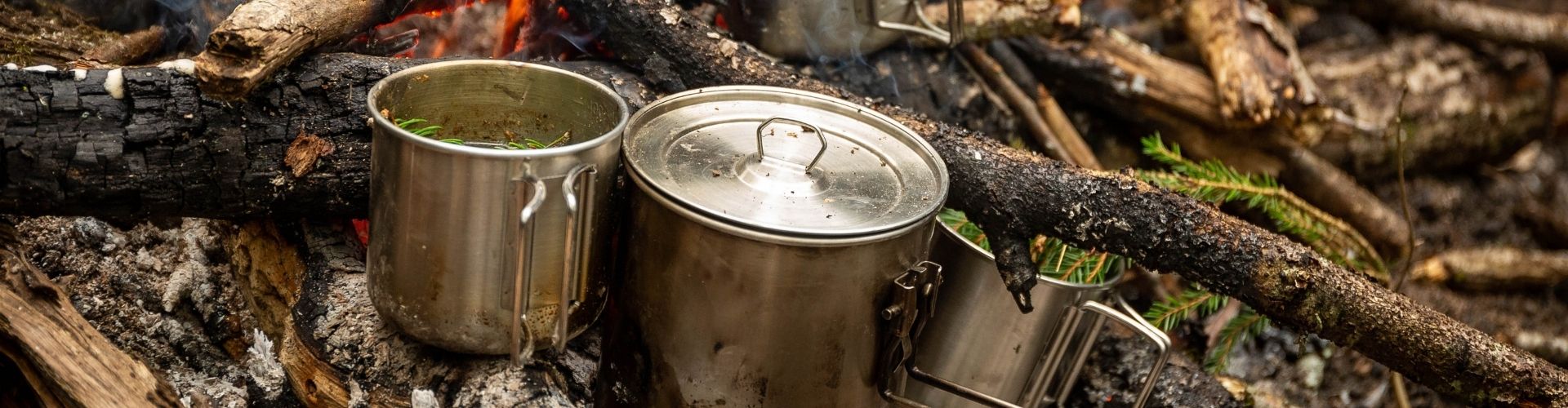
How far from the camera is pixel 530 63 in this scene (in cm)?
225

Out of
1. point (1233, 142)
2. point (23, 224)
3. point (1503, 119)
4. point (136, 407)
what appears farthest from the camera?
point (1503, 119)

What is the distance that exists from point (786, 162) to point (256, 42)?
1.10 meters

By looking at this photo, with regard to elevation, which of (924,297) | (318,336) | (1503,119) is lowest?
(318,336)

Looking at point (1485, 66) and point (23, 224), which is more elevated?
point (1485, 66)

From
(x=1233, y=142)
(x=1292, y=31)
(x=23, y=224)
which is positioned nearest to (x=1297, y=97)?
(x=1233, y=142)

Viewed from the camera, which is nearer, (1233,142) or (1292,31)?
(1233,142)

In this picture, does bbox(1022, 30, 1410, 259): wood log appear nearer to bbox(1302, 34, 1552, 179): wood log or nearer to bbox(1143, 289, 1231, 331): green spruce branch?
bbox(1302, 34, 1552, 179): wood log

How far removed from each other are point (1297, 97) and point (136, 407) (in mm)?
3625

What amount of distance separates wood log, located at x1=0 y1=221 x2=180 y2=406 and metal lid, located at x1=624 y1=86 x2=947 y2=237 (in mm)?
1171

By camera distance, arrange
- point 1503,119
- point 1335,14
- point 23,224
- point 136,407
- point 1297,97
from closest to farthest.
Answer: point 136,407 < point 23,224 < point 1297,97 < point 1503,119 < point 1335,14

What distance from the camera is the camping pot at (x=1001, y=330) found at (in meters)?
2.63

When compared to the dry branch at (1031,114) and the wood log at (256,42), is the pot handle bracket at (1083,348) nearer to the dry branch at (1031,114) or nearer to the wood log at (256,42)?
the dry branch at (1031,114)

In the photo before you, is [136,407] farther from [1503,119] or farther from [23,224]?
[1503,119]

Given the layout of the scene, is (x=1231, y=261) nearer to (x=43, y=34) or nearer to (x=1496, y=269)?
(x=1496, y=269)
